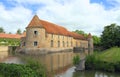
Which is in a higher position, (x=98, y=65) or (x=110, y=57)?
(x=110, y=57)

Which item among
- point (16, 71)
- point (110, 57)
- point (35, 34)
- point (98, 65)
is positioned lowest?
point (98, 65)

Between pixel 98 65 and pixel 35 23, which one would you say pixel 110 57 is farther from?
pixel 35 23

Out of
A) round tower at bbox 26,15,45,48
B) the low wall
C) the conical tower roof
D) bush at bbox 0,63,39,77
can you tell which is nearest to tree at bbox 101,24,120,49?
the low wall

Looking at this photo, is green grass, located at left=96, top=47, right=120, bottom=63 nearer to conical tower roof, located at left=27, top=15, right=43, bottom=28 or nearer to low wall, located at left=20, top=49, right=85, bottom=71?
low wall, located at left=20, top=49, right=85, bottom=71

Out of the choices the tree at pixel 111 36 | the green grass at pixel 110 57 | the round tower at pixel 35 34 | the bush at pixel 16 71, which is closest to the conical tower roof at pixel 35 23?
the round tower at pixel 35 34

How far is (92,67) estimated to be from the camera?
23.3 meters

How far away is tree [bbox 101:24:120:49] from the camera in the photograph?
4475 centimetres

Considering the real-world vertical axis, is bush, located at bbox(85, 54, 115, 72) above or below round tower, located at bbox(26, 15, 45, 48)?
below

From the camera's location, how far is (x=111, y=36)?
45.8 meters

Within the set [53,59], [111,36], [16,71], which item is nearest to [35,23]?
[111,36]

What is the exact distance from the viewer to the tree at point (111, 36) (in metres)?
44.8

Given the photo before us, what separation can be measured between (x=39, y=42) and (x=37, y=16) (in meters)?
6.03

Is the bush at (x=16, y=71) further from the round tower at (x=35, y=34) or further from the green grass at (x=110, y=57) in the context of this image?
the round tower at (x=35, y=34)

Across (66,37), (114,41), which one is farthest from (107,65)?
(66,37)
